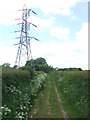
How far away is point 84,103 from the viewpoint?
775 inches

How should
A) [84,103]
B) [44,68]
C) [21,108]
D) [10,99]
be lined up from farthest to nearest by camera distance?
[44,68]
[84,103]
[10,99]
[21,108]

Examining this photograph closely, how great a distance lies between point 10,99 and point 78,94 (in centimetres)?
781

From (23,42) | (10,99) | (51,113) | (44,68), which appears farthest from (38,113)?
(44,68)

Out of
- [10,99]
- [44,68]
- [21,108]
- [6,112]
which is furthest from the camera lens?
[44,68]

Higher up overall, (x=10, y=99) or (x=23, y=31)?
(x=23, y=31)

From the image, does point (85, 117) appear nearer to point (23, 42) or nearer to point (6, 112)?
point (6, 112)

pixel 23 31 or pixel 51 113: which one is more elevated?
pixel 23 31

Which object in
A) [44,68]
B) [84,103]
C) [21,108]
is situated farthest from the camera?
[44,68]

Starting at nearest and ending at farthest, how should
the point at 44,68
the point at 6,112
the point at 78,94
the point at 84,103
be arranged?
the point at 6,112
the point at 84,103
the point at 78,94
the point at 44,68

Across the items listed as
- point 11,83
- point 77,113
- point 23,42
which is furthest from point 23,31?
point 77,113

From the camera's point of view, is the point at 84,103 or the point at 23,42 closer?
the point at 84,103

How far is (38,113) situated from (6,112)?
5.04 m

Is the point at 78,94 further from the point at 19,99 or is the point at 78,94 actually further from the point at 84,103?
the point at 19,99

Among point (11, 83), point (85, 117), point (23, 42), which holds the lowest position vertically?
point (85, 117)
